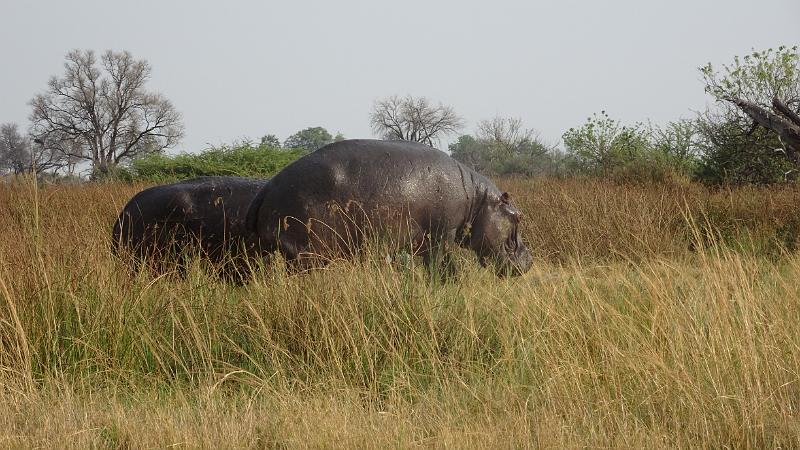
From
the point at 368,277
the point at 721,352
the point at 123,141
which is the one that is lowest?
the point at 721,352

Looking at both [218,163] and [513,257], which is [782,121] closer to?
[513,257]

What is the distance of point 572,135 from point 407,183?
23732 millimetres

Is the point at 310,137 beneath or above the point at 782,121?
above

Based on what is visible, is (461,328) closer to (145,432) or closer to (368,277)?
(368,277)

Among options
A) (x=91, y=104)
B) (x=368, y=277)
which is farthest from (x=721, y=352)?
(x=91, y=104)

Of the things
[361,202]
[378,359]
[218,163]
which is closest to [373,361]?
[378,359]

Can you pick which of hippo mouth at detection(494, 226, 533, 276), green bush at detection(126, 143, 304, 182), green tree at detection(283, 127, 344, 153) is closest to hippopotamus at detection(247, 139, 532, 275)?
hippo mouth at detection(494, 226, 533, 276)

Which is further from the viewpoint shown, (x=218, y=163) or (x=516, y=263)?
(x=218, y=163)

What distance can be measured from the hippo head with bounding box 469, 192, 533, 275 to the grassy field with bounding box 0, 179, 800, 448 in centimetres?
133

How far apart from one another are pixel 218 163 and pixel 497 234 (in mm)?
11896

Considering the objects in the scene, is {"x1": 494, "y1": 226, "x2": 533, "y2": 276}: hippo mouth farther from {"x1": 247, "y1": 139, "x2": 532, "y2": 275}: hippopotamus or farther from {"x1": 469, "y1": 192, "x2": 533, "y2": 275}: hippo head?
{"x1": 247, "y1": 139, "x2": 532, "y2": 275}: hippopotamus

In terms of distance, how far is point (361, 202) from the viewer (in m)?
5.49

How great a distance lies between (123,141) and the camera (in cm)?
4359

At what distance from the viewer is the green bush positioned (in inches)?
676
